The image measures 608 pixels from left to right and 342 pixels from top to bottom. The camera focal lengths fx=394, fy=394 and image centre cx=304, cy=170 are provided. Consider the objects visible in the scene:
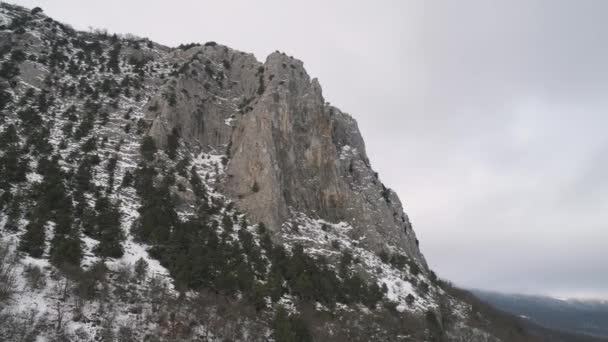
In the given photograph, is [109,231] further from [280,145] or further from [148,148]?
[280,145]

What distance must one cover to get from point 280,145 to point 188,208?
19.6 meters

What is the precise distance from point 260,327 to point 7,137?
3461 centimetres

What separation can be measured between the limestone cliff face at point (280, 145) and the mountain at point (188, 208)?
280 millimetres

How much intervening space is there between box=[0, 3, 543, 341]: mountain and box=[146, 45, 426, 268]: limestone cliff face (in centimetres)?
28

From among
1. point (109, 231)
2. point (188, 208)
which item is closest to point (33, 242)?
point (109, 231)

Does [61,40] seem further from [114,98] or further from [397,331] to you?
[397,331]

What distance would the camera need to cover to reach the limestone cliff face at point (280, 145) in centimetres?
5744

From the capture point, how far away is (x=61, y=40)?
7375 cm

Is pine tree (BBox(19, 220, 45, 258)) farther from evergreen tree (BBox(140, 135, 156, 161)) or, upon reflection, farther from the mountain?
evergreen tree (BBox(140, 135, 156, 161))

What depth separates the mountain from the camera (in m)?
30.9

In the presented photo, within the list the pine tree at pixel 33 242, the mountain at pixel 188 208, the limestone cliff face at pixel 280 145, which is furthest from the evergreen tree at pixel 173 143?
the pine tree at pixel 33 242

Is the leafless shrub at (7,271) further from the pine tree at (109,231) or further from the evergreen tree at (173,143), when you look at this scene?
the evergreen tree at (173,143)

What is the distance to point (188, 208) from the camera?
4862 centimetres

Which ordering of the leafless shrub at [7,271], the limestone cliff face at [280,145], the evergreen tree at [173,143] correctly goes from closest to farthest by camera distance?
1. the leafless shrub at [7,271]
2. the evergreen tree at [173,143]
3. the limestone cliff face at [280,145]
